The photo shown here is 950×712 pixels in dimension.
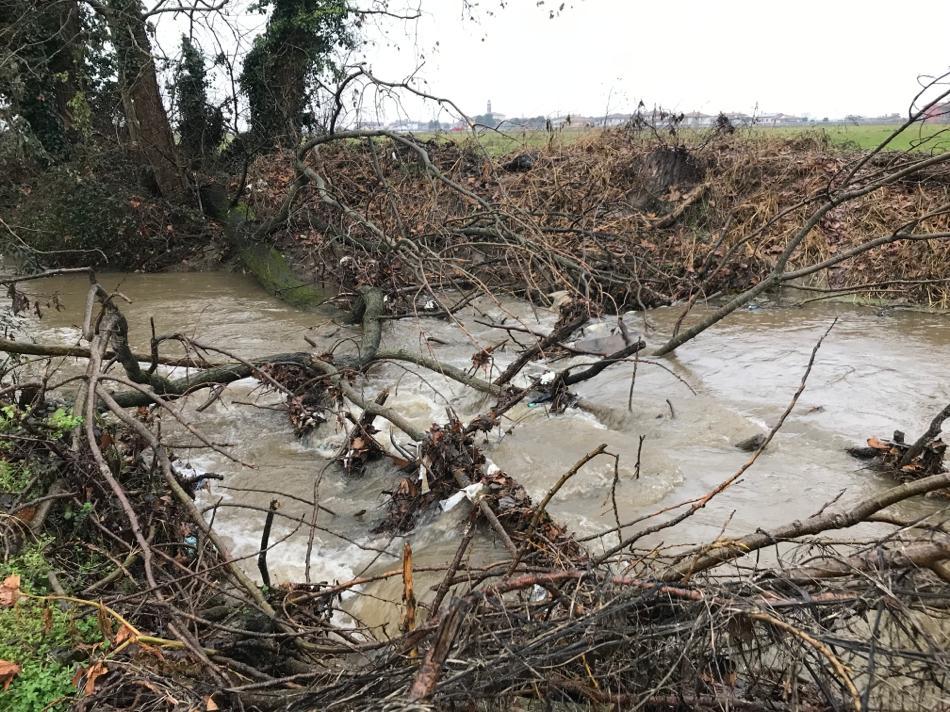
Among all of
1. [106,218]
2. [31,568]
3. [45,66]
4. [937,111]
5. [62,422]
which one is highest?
[45,66]

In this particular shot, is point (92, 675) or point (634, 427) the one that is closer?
point (92, 675)

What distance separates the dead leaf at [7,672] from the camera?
2311 mm

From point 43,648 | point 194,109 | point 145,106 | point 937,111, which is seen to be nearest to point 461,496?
point 43,648

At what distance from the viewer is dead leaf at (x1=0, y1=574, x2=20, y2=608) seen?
253 centimetres

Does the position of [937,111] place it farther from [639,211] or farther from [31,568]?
[639,211]

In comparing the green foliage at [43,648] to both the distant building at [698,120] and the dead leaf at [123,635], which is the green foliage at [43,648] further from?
the distant building at [698,120]

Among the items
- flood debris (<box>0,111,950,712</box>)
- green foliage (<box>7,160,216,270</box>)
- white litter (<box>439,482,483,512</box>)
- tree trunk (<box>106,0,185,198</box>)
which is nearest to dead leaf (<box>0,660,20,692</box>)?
flood debris (<box>0,111,950,712</box>)

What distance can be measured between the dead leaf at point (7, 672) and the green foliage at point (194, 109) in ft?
39.0

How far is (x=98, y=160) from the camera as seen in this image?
37.3ft

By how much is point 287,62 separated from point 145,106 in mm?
2859

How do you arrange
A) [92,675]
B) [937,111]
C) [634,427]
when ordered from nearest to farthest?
[92,675] < [937,111] < [634,427]

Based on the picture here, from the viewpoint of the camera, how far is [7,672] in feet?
7.59

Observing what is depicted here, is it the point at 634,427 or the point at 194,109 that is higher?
the point at 194,109

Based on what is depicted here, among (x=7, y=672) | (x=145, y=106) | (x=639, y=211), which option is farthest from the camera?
(x=145, y=106)
